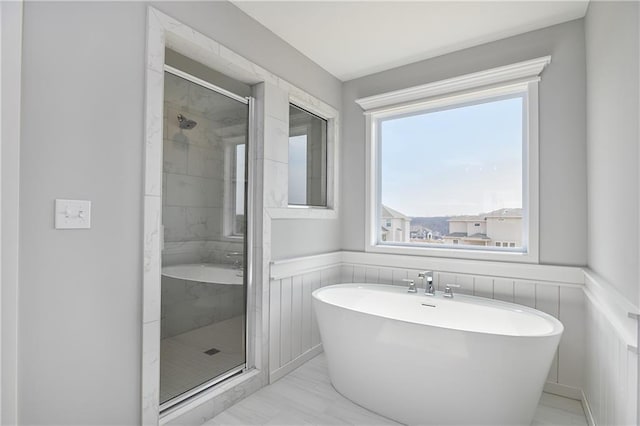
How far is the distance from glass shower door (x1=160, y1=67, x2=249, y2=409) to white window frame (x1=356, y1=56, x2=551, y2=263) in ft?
4.16

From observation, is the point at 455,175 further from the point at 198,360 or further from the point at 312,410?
the point at 198,360

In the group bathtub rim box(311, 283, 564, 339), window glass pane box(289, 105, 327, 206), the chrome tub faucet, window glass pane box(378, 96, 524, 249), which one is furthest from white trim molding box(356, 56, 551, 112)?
bathtub rim box(311, 283, 564, 339)

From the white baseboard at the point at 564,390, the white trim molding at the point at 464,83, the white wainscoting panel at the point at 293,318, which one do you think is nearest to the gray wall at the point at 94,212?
the white wainscoting panel at the point at 293,318

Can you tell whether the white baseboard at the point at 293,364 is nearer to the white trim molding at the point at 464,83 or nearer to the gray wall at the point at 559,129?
the gray wall at the point at 559,129

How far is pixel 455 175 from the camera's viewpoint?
2.79 meters

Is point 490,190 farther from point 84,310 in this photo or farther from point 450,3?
point 84,310

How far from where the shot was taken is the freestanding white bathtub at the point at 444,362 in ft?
5.46

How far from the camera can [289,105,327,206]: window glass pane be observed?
8.96 feet

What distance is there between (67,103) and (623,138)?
232cm

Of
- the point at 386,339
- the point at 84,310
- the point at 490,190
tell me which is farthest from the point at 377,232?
the point at 84,310

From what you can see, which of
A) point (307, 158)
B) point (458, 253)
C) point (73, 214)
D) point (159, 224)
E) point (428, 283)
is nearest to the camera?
point (73, 214)

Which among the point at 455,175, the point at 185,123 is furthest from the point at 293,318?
the point at 455,175

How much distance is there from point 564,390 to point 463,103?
2209 mm

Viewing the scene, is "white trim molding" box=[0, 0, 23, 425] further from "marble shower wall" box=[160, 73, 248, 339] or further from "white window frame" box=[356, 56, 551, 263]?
"white window frame" box=[356, 56, 551, 263]
